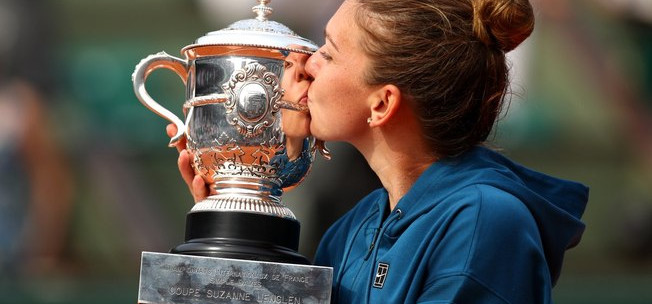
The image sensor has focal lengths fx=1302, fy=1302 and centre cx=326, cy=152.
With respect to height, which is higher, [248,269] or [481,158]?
[481,158]

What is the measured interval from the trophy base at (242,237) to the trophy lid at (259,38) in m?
0.31

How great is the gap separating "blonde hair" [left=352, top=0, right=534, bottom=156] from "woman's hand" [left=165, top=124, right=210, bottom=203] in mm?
455

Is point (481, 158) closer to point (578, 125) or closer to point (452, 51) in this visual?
point (452, 51)

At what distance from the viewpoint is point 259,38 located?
2.42 metres

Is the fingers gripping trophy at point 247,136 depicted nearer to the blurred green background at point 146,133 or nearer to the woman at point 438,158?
the woman at point 438,158

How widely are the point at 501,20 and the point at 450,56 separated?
107 mm

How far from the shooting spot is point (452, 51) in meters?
2.24

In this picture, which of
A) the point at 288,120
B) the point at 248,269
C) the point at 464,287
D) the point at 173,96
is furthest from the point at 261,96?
the point at 173,96

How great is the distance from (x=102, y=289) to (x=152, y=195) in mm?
908

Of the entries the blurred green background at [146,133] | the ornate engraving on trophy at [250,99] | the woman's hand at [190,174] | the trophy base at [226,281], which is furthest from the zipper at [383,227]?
the blurred green background at [146,133]

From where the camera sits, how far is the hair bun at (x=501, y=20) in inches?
87.2

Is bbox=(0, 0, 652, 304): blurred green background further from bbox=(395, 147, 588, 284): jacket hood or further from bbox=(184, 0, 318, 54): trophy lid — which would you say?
Result: bbox=(395, 147, 588, 284): jacket hood

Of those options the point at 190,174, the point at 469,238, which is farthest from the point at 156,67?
the point at 469,238

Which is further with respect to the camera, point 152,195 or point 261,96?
point 152,195
